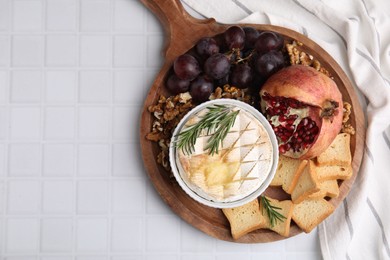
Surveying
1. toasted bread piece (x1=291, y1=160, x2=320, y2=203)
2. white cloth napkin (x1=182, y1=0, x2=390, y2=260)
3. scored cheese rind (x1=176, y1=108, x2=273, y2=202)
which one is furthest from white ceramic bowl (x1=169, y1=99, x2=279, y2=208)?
white cloth napkin (x1=182, y1=0, x2=390, y2=260)

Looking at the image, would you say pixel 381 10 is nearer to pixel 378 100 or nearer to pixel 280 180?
pixel 378 100

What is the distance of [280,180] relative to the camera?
141 cm

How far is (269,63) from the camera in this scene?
1356 mm

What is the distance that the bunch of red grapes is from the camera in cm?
135

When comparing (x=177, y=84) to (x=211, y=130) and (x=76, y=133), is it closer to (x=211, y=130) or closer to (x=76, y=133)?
(x=211, y=130)

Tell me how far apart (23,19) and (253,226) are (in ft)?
2.87

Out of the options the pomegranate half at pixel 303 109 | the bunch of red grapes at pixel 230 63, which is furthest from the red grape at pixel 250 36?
the pomegranate half at pixel 303 109

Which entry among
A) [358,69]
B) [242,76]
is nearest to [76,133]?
[242,76]

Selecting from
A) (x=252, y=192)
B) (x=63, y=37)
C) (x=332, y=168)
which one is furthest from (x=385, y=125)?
(x=63, y=37)

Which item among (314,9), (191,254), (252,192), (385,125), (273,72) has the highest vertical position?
(314,9)

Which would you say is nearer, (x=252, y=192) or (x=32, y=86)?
(x=252, y=192)

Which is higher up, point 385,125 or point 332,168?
point 385,125

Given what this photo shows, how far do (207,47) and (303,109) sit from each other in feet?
0.98

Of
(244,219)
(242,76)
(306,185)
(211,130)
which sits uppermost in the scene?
(242,76)
